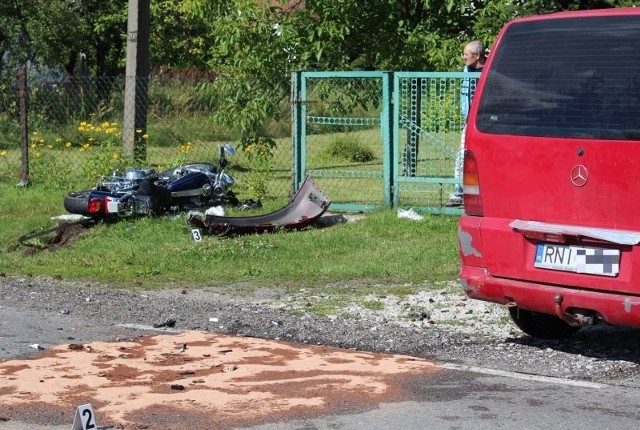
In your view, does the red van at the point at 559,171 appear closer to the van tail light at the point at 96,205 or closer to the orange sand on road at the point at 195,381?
the orange sand on road at the point at 195,381

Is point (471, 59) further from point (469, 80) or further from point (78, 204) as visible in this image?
point (78, 204)

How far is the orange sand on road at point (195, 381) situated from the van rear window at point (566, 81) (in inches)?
64.7

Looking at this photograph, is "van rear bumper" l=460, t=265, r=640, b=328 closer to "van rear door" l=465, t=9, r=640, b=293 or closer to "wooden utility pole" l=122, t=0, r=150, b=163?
"van rear door" l=465, t=9, r=640, b=293

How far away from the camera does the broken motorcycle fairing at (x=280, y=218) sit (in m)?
12.5

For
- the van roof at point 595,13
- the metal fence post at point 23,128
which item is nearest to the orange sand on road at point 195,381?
the van roof at point 595,13

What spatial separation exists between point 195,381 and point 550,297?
7.08ft

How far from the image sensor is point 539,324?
8086 millimetres

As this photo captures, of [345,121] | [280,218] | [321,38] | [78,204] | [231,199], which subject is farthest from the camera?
[321,38]

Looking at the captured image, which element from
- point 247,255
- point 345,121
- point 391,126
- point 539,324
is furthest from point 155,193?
point 539,324

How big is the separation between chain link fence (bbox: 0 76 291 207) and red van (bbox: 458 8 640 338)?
24.3 feet

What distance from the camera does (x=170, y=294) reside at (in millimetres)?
10141

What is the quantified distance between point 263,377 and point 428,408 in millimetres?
1131

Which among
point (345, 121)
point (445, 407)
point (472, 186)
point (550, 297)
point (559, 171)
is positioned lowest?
point (445, 407)

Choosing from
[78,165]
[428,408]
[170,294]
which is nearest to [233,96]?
[78,165]
